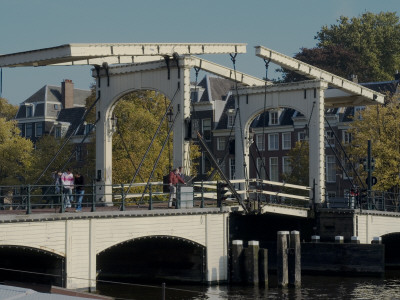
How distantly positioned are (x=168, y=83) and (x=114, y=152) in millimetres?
15422

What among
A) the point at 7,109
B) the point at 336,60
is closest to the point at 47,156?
the point at 7,109

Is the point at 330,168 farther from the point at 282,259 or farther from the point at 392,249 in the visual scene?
the point at 282,259

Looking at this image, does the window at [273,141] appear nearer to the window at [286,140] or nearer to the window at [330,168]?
the window at [286,140]

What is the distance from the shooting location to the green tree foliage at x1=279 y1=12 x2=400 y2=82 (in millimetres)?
75125

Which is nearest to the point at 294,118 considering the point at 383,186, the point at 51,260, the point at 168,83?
the point at 383,186

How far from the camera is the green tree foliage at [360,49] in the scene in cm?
7512

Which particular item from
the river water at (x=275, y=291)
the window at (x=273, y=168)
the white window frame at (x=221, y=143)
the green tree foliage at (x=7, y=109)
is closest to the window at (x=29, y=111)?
the green tree foliage at (x=7, y=109)

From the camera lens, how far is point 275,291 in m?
28.8

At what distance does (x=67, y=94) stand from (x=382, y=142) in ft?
124

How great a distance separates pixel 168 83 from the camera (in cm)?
3053

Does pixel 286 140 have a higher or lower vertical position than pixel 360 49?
lower

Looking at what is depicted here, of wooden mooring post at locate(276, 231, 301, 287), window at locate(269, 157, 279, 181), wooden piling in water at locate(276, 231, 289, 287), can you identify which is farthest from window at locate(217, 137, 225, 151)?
wooden piling in water at locate(276, 231, 289, 287)

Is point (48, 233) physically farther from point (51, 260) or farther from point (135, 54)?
point (135, 54)

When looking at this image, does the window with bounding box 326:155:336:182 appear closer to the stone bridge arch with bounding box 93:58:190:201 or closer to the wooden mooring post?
the stone bridge arch with bounding box 93:58:190:201
